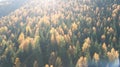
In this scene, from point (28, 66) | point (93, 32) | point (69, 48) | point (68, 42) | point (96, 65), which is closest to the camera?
point (96, 65)

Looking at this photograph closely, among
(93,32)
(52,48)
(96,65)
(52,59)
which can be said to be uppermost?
(93,32)

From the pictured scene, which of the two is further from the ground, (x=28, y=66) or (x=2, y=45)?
(x=2, y=45)

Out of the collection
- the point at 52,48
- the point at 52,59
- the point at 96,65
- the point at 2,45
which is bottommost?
the point at 96,65

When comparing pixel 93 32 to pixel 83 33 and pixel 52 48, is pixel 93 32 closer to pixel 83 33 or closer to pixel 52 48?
pixel 83 33

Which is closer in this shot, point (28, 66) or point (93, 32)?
point (28, 66)

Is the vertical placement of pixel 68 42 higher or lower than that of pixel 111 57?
higher

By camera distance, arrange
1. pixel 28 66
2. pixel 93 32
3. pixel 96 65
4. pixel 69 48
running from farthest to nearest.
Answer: pixel 93 32
pixel 69 48
pixel 28 66
pixel 96 65

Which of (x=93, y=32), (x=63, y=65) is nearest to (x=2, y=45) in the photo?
(x=63, y=65)

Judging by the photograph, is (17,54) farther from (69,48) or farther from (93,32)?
(93,32)

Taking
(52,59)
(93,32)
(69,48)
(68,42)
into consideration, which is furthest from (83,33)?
(52,59)
